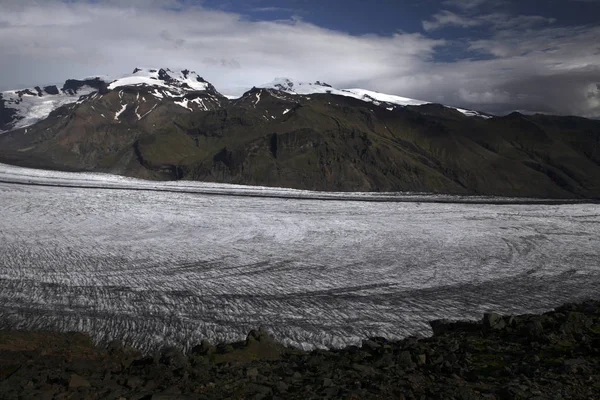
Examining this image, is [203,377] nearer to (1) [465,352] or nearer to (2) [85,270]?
(1) [465,352]

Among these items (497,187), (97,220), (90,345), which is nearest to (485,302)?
(90,345)

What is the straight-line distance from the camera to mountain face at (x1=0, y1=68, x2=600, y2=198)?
9488cm

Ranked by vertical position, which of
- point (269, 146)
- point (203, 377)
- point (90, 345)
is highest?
point (269, 146)

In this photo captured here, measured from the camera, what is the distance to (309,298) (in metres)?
14.0

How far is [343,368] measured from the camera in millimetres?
7508

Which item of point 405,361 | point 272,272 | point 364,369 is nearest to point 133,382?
point 364,369

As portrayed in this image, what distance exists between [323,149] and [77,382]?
9310 cm

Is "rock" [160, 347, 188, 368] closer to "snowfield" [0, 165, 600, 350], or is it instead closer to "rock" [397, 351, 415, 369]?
"snowfield" [0, 165, 600, 350]

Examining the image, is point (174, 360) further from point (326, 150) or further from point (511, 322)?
point (326, 150)

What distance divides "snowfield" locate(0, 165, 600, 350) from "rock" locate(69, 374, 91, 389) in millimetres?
4293

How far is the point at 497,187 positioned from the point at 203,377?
4442 inches

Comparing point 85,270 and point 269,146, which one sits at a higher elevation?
point 269,146

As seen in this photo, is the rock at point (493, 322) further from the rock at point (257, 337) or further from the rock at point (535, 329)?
the rock at point (257, 337)

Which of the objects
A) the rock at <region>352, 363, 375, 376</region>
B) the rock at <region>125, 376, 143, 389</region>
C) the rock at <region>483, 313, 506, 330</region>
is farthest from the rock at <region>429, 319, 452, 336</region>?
the rock at <region>125, 376, 143, 389</region>
